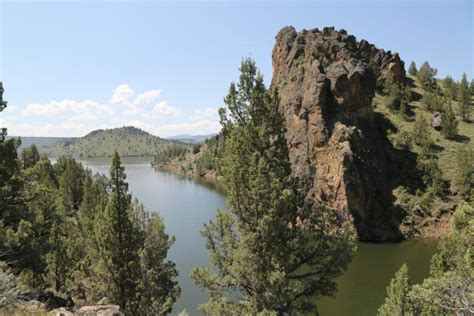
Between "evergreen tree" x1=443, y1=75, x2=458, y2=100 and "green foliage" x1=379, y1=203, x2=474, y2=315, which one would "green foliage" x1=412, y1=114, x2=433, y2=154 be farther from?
"green foliage" x1=379, y1=203, x2=474, y2=315

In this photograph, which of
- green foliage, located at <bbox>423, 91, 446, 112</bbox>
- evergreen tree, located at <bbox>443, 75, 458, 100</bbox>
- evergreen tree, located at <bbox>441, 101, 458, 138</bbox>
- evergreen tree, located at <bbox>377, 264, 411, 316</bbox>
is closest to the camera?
evergreen tree, located at <bbox>377, 264, 411, 316</bbox>

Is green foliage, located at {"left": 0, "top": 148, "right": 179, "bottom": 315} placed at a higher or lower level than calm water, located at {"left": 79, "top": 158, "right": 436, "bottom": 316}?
higher

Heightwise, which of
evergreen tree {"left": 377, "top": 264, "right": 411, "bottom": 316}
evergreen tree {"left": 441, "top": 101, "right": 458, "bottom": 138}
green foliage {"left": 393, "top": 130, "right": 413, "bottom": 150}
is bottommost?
evergreen tree {"left": 377, "top": 264, "right": 411, "bottom": 316}

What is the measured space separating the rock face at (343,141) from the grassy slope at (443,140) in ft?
21.3

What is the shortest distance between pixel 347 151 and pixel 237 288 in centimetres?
4352

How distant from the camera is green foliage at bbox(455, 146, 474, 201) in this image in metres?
50.1

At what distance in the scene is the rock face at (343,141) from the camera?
5019 cm

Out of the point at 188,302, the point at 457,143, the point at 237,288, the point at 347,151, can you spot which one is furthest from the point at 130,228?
the point at 457,143

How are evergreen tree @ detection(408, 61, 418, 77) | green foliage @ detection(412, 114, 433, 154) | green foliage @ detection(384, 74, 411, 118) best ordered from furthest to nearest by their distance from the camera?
evergreen tree @ detection(408, 61, 418, 77), green foliage @ detection(384, 74, 411, 118), green foliage @ detection(412, 114, 433, 154)

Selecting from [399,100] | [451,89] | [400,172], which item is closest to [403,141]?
[400,172]

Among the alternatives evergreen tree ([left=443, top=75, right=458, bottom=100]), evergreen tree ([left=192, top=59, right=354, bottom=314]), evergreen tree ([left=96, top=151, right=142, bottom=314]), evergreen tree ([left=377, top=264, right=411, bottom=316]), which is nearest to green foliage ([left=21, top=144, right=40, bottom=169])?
evergreen tree ([left=96, top=151, right=142, bottom=314])

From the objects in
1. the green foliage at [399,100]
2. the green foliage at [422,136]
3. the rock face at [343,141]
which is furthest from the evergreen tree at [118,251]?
the green foliage at [399,100]

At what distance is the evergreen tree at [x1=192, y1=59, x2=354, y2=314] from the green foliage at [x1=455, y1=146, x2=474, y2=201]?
48.8m

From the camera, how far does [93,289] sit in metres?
19.1
